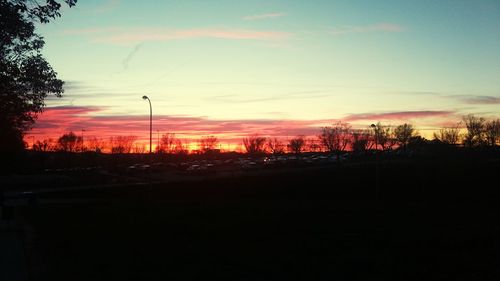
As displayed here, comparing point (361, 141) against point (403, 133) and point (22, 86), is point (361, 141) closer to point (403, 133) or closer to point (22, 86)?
point (403, 133)

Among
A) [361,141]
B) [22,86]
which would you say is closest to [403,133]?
[361,141]

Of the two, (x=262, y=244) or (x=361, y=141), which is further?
(x=361, y=141)

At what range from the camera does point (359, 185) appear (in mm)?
42594

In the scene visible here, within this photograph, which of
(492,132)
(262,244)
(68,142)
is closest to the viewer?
(262,244)

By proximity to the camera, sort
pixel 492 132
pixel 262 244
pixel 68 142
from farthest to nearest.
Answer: pixel 68 142, pixel 492 132, pixel 262 244

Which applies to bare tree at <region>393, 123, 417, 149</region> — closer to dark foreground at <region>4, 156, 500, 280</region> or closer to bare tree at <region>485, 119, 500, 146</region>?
bare tree at <region>485, 119, 500, 146</region>

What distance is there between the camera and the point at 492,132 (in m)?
128

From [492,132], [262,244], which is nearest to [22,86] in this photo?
[262,244]

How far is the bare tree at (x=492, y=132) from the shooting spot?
125 meters

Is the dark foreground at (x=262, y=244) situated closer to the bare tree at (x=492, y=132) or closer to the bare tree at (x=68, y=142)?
the bare tree at (x=492, y=132)

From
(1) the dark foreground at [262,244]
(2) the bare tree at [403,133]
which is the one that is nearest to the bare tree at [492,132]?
(2) the bare tree at [403,133]

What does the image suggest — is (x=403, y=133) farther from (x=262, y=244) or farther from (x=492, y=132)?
(x=262, y=244)

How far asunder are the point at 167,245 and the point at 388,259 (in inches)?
229

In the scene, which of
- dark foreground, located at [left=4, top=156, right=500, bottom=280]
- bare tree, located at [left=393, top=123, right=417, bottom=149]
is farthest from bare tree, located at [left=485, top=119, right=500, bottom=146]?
dark foreground, located at [left=4, top=156, right=500, bottom=280]
